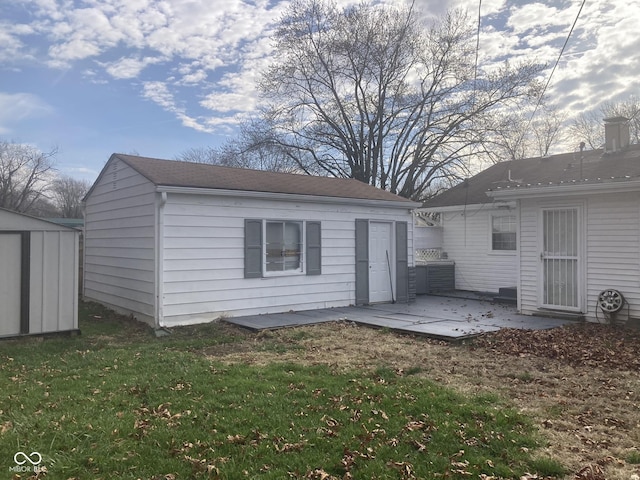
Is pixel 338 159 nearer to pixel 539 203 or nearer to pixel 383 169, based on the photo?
pixel 383 169

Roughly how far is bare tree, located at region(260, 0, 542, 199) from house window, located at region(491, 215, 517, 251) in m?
9.40

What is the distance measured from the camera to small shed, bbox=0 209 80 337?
753 cm

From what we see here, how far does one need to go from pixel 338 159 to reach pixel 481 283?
12.9 m

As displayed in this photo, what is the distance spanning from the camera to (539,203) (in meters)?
9.80

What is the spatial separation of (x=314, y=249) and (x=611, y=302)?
226 inches

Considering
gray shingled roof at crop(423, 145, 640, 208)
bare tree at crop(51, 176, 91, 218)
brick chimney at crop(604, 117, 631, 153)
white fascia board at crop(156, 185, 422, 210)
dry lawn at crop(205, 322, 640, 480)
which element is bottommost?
dry lawn at crop(205, 322, 640, 480)

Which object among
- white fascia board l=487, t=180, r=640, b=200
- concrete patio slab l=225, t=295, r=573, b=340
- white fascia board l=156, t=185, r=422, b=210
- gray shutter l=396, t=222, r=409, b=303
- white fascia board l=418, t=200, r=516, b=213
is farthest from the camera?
white fascia board l=418, t=200, r=516, b=213

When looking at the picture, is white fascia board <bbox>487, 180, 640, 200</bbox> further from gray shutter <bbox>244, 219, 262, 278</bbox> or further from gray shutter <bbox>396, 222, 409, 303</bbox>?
gray shutter <bbox>244, 219, 262, 278</bbox>

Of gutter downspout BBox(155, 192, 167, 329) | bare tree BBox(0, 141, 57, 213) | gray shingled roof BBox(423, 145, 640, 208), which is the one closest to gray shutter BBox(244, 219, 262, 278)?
gutter downspout BBox(155, 192, 167, 329)

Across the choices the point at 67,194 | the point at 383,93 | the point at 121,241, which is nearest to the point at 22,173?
the point at 67,194

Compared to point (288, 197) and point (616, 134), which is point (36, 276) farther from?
point (616, 134)

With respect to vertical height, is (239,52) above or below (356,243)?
above

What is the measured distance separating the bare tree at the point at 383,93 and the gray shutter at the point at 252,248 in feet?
50.0

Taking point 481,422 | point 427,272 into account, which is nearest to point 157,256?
point 481,422
